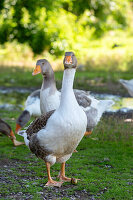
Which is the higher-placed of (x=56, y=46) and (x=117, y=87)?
(x=56, y=46)

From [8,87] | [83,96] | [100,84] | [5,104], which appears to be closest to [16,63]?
[8,87]

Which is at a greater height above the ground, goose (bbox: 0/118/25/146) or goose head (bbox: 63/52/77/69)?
goose head (bbox: 63/52/77/69)

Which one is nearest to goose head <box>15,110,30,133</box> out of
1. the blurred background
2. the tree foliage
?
the blurred background

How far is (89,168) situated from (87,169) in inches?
3.5

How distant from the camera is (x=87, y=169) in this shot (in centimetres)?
692

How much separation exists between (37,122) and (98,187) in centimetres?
145

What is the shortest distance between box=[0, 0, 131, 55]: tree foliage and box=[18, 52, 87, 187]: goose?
1696 centimetres

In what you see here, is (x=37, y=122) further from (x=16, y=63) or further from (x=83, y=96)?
(x=16, y=63)

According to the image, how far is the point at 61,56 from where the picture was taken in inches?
993

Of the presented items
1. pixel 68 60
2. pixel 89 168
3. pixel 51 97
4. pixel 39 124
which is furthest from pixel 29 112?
pixel 68 60

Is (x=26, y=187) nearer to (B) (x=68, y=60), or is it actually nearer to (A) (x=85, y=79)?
(B) (x=68, y=60)

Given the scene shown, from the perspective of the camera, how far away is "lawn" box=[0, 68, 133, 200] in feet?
18.2

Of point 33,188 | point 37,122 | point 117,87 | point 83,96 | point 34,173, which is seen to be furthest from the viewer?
point 117,87

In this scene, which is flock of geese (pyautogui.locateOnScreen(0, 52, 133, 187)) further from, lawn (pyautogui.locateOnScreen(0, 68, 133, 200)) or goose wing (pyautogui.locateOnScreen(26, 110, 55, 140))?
lawn (pyautogui.locateOnScreen(0, 68, 133, 200))
